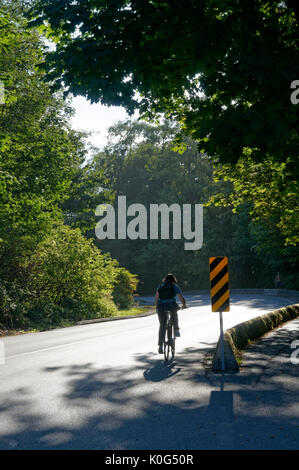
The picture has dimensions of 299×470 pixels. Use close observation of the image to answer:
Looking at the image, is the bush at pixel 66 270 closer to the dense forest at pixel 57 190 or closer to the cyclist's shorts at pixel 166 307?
the dense forest at pixel 57 190

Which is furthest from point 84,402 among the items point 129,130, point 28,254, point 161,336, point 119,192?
point 129,130

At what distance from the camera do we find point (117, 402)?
6.73 meters

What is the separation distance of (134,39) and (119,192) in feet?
212

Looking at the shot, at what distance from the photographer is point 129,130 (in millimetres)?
77938

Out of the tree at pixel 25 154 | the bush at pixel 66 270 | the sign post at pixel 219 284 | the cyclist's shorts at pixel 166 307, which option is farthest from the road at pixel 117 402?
the bush at pixel 66 270

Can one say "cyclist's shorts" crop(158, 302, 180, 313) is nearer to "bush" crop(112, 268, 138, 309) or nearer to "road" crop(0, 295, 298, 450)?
"road" crop(0, 295, 298, 450)

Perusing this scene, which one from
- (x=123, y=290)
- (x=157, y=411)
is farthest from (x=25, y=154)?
(x=123, y=290)

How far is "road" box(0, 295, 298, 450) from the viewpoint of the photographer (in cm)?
509

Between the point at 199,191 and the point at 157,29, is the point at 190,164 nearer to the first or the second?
the point at 199,191

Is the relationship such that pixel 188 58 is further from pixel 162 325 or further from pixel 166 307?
pixel 162 325

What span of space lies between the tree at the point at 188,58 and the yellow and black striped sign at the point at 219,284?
7.63 ft

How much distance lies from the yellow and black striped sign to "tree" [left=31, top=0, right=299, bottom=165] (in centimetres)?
232

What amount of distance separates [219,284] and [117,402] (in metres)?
3.24

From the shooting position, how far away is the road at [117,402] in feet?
16.7
